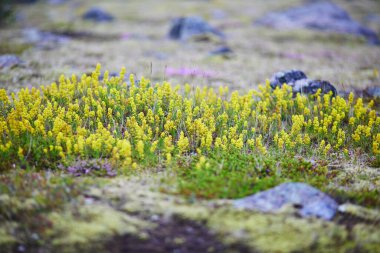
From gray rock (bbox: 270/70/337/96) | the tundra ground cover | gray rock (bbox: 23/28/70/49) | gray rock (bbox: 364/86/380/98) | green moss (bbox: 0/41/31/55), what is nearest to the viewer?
the tundra ground cover

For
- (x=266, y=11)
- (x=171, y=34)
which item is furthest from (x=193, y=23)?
(x=266, y=11)

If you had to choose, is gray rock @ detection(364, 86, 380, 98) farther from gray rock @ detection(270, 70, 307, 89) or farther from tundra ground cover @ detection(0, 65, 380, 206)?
tundra ground cover @ detection(0, 65, 380, 206)

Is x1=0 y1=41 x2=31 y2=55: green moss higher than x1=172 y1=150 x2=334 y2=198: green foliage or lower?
higher

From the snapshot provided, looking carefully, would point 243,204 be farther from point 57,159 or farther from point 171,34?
point 171,34

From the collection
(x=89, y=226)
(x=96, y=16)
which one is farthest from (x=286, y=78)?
(x=96, y=16)

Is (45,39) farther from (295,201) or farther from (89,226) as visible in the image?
(295,201)

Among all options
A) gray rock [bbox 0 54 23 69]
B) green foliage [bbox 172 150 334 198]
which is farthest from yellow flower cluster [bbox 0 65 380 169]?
gray rock [bbox 0 54 23 69]

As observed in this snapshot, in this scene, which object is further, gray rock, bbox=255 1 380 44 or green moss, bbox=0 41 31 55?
gray rock, bbox=255 1 380 44
